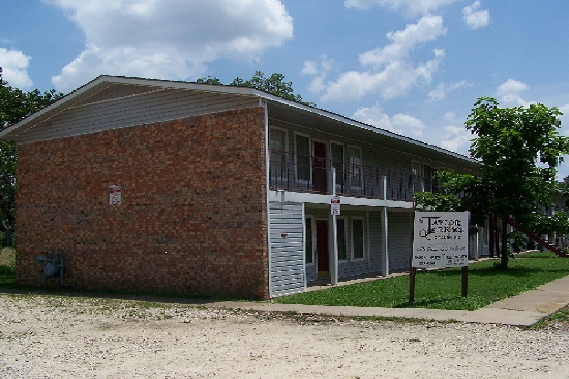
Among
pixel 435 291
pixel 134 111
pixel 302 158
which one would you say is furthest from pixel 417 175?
pixel 134 111

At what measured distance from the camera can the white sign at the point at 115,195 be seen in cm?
1733

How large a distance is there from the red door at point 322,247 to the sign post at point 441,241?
21.6 ft

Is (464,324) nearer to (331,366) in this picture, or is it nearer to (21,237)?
(331,366)

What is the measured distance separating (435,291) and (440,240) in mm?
2161

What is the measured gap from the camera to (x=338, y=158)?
20.9 m

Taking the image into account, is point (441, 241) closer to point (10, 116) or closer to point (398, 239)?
point (398, 239)

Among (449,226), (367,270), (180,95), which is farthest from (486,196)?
(180,95)

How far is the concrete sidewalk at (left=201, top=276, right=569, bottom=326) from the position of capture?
10578 millimetres

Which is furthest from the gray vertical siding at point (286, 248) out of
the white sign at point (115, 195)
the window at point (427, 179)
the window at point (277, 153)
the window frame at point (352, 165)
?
the window at point (427, 179)

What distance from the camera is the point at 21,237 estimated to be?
A: 1995 centimetres

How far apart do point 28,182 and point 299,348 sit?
46.3 ft

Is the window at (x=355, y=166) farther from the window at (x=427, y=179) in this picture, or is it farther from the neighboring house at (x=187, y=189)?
the window at (x=427, y=179)

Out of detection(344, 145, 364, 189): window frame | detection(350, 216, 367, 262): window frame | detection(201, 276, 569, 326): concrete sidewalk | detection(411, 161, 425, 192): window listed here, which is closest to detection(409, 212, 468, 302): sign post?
detection(201, 276, 569, 326): concrete sidewalk

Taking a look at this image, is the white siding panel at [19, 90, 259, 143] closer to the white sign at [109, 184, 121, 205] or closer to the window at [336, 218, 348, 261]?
the white sign at [109, 184, 121, 205]
